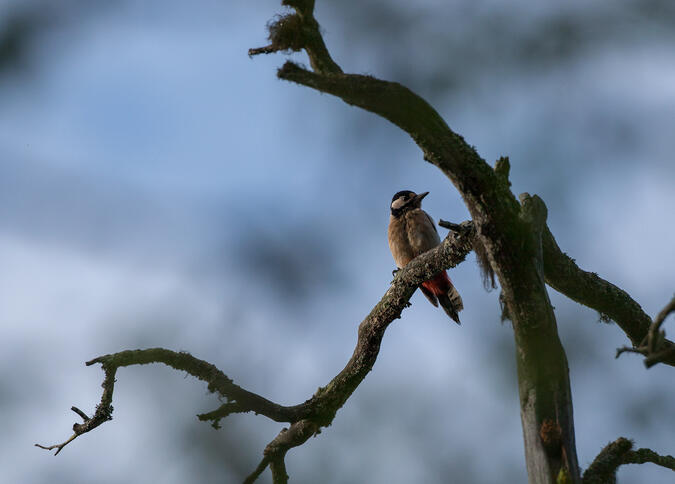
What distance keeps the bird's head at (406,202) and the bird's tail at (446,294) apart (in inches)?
30.8

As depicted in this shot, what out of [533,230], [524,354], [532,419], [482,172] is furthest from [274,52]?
[532,419]

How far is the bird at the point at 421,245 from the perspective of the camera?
6227 millimetres

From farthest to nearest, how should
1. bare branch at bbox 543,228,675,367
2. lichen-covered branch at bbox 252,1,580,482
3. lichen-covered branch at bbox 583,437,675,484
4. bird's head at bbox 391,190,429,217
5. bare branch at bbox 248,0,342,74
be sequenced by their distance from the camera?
bird's head at bbox 391,190,429,217 → bare branch at bbox 543,228,675,367 → bare branch at bbox 248,0,342,74 → lichen-covered branch at bbox 583,437,675,484 → lichen-covered branch at bbox 252,1,580,482

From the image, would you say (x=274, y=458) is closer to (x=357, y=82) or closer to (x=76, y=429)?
(x=76, y=429)

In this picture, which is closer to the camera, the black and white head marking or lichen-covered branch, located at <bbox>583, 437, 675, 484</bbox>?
lichen-covered branch, located at <bbox>583, 437, 675, 484</bbox>

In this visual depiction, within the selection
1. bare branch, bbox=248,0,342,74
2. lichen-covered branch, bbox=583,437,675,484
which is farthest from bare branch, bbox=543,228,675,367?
bare branch, bbox=248,0,342,74

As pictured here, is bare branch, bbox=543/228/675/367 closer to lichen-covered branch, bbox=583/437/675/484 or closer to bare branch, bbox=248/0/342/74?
lichen-covered branch, bbox=583/437/675/484

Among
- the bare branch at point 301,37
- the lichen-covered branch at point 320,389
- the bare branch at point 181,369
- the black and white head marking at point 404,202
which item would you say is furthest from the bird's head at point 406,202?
the bare branch at point 301,37

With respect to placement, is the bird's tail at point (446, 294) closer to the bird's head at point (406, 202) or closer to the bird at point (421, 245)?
the bird at point (421, 245)

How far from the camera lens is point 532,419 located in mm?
2633

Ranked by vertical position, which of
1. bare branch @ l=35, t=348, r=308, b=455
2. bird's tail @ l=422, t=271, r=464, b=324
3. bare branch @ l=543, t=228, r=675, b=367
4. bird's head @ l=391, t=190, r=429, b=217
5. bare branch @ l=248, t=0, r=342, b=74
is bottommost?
bare branch @ l=35, t=348, r=308, b=455

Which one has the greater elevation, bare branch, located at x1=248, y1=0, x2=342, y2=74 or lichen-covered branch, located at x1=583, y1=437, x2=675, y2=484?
bare branch, located at x1=248, y1=0, x2=342, y2=74

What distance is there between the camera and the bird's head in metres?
6.75

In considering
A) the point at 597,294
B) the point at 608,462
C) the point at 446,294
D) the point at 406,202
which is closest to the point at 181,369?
the point at 608,462
